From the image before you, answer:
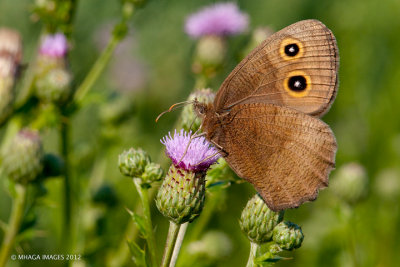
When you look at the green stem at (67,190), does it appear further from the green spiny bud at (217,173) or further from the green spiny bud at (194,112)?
the green spiny bud at (217,173)

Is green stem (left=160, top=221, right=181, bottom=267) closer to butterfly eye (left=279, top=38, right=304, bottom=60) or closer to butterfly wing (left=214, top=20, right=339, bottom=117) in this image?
butterfly wing (left=214, top=20, right=339, bottom=117)

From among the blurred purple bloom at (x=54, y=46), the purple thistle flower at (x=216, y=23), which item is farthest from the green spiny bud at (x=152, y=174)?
the purple thistle flower at (x=216, y=23)

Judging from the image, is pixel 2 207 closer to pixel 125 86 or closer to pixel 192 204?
pixel 125 86

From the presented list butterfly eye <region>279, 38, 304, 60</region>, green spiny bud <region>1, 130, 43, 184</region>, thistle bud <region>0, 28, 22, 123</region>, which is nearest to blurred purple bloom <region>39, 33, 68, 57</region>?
thistle bud <region>0, 28, 22, 123</region>

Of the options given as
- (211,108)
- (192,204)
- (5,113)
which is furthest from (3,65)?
(192,204)

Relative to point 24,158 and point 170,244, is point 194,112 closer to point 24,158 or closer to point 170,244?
point 170,244

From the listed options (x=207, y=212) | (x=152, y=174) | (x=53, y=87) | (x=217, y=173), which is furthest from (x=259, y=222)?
(x=53, y=87)
